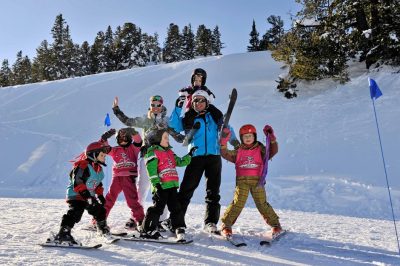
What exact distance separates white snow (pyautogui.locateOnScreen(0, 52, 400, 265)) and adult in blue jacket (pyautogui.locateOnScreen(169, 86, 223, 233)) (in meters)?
0.45

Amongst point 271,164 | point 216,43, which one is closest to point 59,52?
point 216,43

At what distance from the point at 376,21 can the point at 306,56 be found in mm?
2816

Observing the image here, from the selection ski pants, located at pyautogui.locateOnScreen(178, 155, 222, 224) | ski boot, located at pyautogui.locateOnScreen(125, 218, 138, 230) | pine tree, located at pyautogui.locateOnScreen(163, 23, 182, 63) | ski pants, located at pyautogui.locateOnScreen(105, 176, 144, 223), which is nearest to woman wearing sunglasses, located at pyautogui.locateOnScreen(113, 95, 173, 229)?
ski pants, located at pyautogui.locateOnScreen(105, 176, 144, 223)

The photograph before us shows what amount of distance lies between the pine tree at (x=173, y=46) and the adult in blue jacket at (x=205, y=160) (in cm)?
5265

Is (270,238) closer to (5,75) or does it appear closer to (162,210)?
(162,210)

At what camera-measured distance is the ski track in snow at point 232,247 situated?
4125 mm

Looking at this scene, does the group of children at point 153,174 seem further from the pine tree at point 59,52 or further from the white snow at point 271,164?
the pine tree at point 59,52

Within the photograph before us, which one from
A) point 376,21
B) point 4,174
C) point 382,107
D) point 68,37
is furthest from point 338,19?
point 68,37

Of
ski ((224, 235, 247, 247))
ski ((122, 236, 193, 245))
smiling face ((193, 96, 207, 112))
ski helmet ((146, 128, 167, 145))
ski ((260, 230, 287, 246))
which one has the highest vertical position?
smiling face ((193, 96, 207, 112))

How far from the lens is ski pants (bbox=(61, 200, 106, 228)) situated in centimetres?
482

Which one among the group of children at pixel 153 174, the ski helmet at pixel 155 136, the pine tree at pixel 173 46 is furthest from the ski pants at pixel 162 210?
the pine tree at pixel 173 46

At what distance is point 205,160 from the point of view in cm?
539

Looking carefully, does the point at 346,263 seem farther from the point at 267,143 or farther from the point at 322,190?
the point at 322,190

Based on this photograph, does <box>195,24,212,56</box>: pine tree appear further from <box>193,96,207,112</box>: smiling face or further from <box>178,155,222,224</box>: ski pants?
<box>178,155,222,224</box>: ski pants
